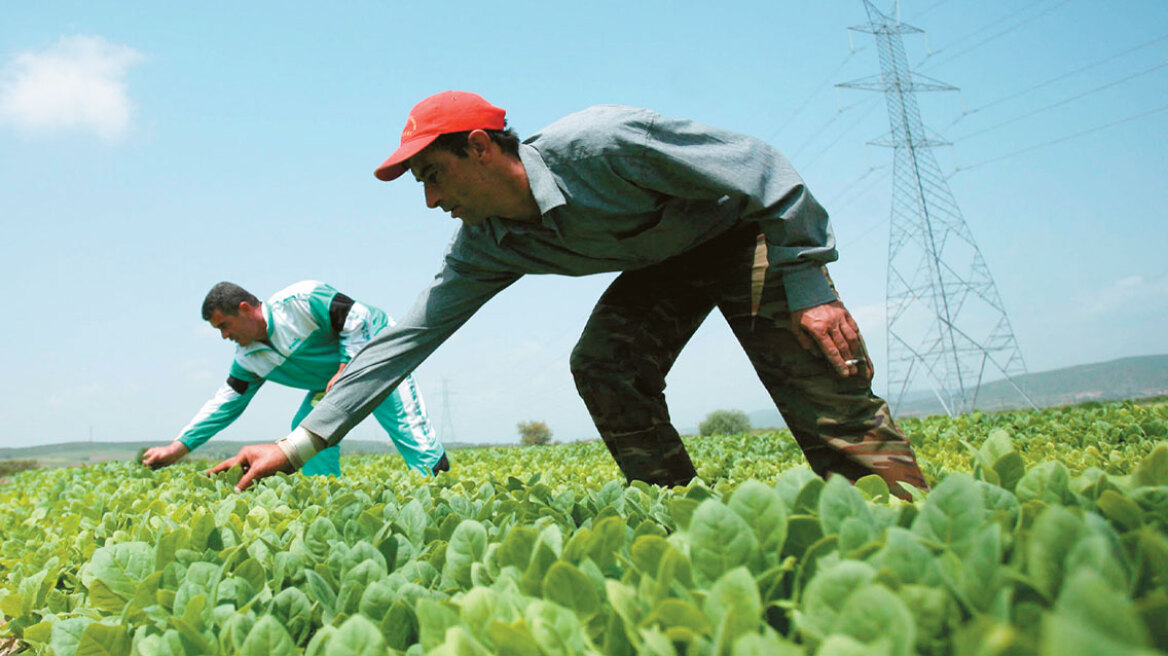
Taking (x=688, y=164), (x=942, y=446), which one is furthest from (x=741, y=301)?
(x=942, y=446)

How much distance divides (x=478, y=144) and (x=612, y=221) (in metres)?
0.61

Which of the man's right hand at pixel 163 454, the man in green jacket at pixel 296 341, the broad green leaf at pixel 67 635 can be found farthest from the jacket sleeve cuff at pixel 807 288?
the man's right hand at pixel 163 454

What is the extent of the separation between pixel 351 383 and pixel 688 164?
175cm

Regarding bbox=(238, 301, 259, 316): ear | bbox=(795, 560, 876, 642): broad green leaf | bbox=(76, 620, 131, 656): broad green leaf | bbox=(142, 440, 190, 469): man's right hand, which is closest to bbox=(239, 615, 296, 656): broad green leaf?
bbox=(76, 620, 131, 656): broad green leaf

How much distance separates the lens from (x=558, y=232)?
9.82 ft

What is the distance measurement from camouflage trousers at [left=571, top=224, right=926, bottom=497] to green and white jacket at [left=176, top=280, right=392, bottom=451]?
309 centimetres

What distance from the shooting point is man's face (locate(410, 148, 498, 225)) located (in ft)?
9.22

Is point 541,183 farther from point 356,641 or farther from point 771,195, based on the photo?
point 356,641

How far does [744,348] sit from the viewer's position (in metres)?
3.22

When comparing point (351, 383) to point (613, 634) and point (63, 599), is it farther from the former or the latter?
point (613, 634)

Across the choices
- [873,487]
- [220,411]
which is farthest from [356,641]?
[220,411]

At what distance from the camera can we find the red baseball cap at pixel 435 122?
273cm

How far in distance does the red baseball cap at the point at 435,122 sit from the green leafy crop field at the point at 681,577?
49.0 inches

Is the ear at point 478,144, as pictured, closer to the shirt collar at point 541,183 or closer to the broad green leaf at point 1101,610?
the shirt collar at point 541,183
